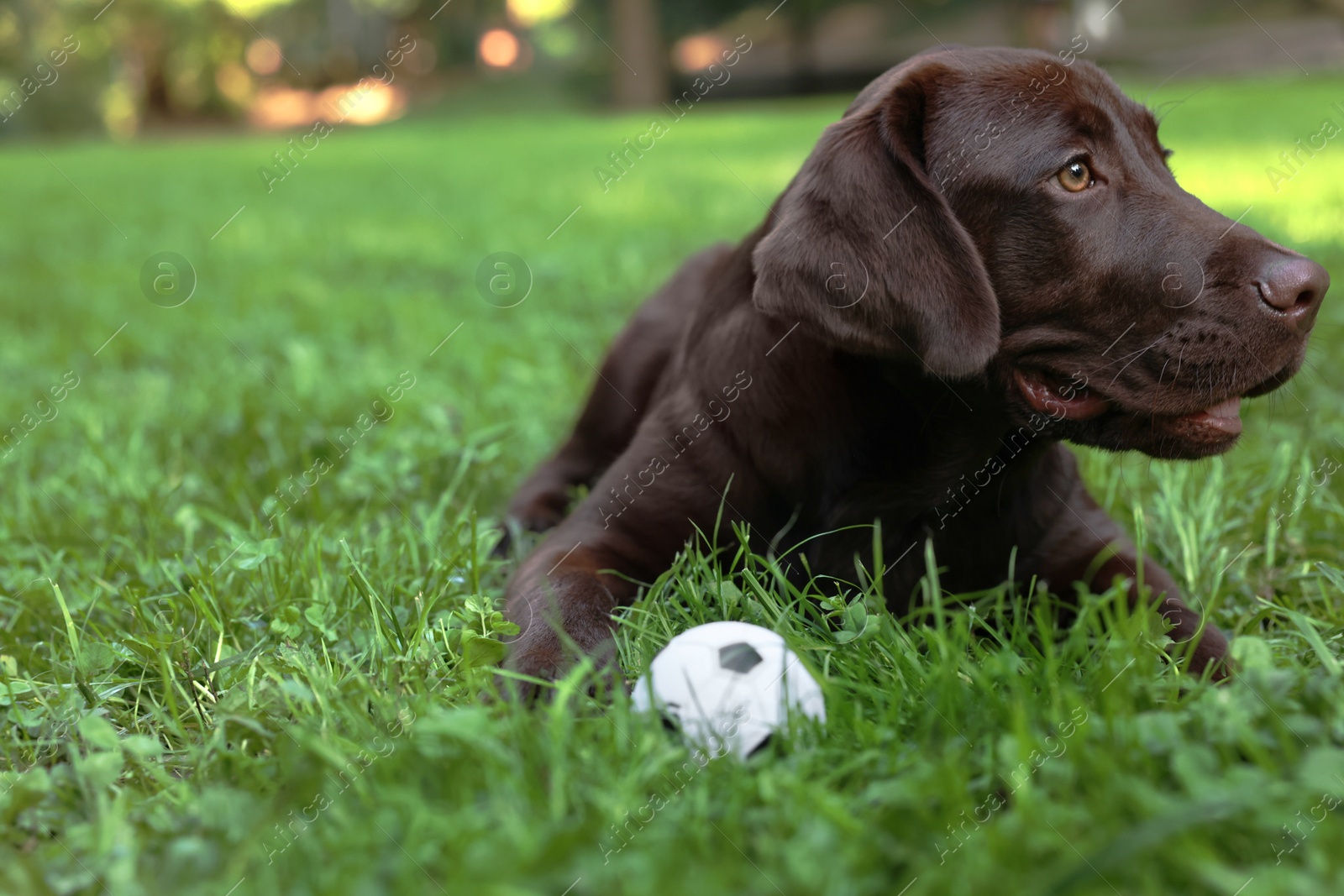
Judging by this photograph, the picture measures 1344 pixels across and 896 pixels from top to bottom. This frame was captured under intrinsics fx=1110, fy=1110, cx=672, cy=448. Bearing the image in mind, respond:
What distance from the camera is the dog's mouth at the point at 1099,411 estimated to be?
2.06 m

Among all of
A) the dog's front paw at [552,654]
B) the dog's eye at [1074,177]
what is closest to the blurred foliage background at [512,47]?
the dog's eye at [1074,177]

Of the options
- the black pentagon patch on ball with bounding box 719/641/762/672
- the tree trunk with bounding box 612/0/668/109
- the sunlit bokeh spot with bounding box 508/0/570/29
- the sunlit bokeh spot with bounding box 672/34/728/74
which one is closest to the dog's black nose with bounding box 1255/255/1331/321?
the black pentagon patch on ball with bounding box 719/641/762/672

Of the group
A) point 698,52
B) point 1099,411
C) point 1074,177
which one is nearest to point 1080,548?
point 1099,411

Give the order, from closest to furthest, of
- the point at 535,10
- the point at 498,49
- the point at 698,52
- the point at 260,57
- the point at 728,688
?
the point at 728,688 → the point at 535,10 → the point at 698,52 → the point at 498,49 → the point at 260,57

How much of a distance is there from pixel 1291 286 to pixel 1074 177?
0.42 meters

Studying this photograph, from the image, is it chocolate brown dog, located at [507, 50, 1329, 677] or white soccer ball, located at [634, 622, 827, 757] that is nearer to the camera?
white soccer ball, located at [634, 622, 827, 757]

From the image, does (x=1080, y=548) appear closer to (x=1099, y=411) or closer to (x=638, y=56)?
(x=1099, y=411)

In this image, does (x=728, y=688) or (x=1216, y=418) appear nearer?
(x=728, y=688)

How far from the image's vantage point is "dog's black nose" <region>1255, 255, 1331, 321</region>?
1934mm

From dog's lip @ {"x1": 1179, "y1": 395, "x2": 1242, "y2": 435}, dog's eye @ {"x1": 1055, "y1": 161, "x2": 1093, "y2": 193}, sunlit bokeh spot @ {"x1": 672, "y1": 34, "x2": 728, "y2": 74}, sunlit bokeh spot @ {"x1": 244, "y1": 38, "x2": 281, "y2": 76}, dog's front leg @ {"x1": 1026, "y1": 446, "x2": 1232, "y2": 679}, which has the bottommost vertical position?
sunlit bokeh spot @ {"x1": 672, "y1": 34, "x2": 728, "y2": 74}

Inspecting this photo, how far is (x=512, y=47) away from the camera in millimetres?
30984

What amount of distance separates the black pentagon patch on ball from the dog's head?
2.02 feet

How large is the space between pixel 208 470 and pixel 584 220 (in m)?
4.49

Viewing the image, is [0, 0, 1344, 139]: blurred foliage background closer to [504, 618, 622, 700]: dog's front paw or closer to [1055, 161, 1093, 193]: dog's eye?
[1055, 161, 1093, 193]: dog's eye
